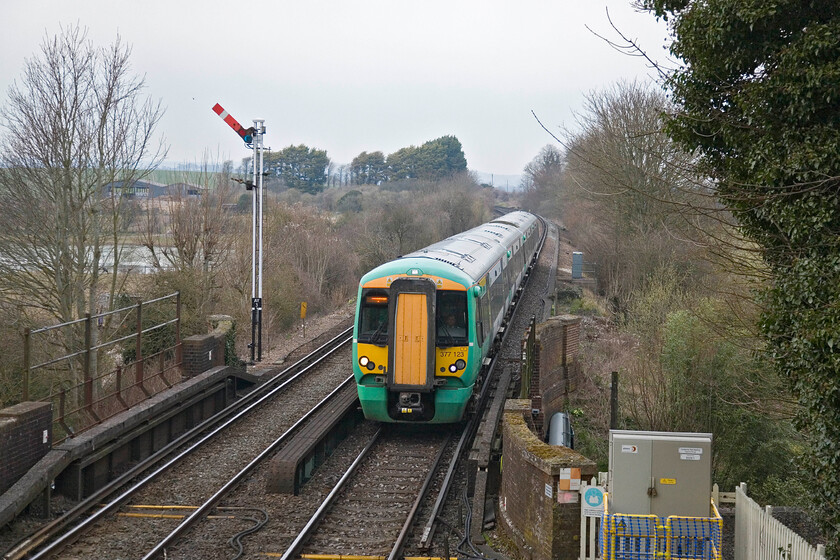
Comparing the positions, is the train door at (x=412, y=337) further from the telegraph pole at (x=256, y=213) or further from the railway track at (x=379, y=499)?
the telegraph pole at (x=256, y=213)

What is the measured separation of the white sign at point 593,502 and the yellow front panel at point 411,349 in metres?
4.50

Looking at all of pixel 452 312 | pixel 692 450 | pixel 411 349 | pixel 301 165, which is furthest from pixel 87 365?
pixel 301 165

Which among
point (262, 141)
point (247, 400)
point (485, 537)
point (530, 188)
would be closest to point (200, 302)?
point (262, 141)

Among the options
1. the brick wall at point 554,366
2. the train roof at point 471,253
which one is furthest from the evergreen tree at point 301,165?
the brick wall at point 554,366

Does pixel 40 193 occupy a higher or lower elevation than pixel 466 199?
lower

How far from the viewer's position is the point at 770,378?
1205 centimetres

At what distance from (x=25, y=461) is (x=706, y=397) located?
32.3 feet

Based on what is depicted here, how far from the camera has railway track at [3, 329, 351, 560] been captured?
8297mm

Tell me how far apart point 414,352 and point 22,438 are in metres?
5.24

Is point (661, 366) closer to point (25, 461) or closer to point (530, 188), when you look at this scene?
point (25, 461)

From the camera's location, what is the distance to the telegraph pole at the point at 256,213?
18672 millimetres

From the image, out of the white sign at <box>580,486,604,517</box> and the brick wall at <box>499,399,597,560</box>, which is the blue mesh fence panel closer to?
the white sign at <box>580,486,604,517</box>

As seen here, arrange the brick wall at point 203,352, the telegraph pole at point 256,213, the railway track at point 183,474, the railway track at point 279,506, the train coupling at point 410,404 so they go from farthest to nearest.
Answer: the telegraph pole at point 256,213, the brick wall at point 203,352, the train coupling at point 410,404, the railway track at point 279,506, the railway track at point 183,474

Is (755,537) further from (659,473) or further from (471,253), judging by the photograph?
(471,253)
